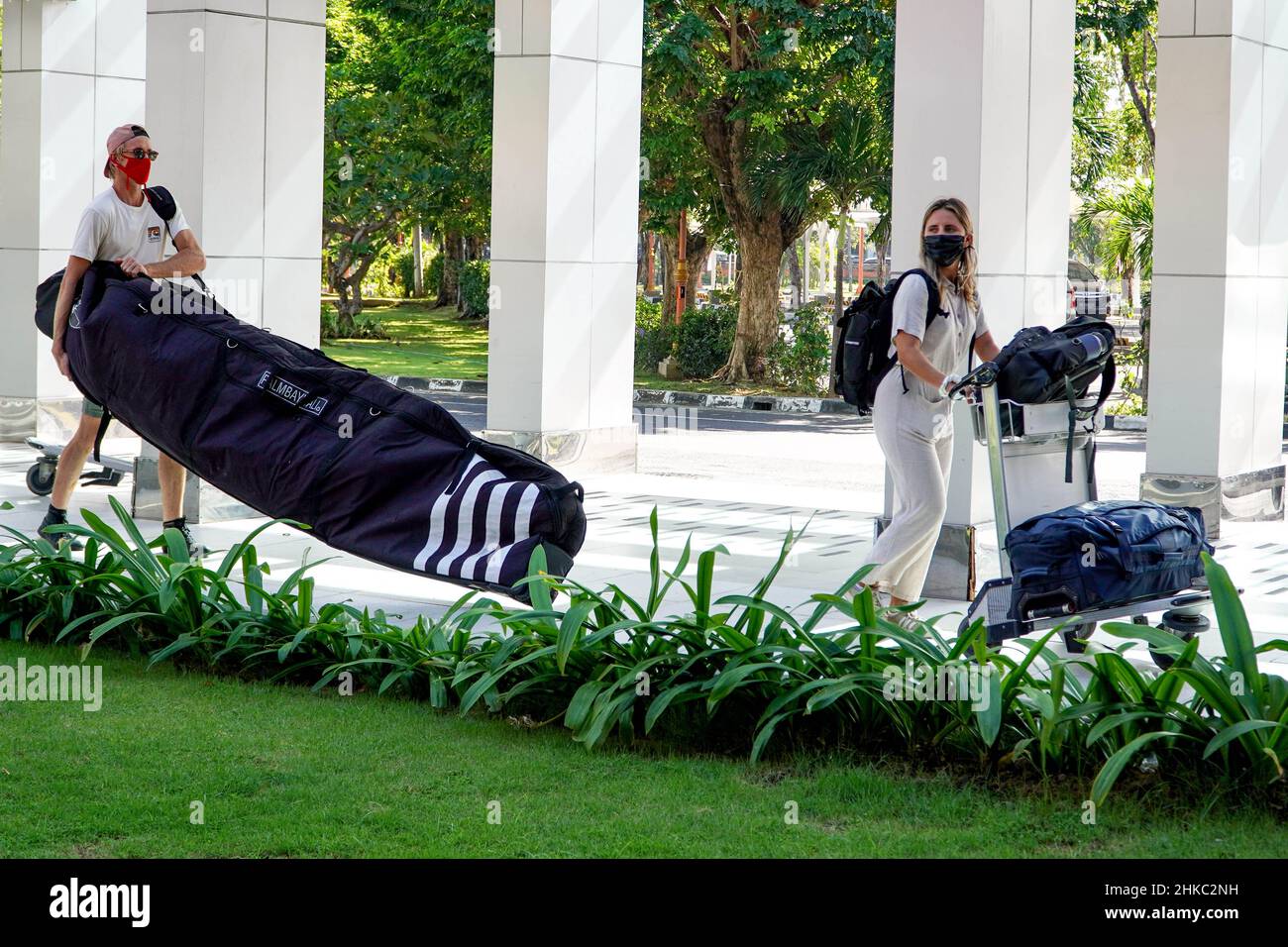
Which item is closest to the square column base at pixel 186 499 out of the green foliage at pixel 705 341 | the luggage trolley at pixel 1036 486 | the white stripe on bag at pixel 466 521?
the white stripe on bag at pixel 466 521

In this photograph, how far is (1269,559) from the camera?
9.95 meters

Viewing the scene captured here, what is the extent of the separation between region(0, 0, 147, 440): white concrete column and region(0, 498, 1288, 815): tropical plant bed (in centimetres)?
829

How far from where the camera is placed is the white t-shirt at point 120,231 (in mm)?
8398

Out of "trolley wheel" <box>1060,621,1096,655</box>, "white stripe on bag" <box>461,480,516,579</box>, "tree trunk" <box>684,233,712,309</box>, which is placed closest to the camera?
"white stripe on bag" <box>461,480,516,579</box>

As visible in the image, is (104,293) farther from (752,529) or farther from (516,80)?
(516,80)

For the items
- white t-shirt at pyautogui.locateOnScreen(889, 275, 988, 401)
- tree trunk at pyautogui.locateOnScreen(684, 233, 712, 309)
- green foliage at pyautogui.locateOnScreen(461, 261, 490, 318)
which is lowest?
white t-shirt at pyautogui.locateOnScreen(889, 275, 988, 401)

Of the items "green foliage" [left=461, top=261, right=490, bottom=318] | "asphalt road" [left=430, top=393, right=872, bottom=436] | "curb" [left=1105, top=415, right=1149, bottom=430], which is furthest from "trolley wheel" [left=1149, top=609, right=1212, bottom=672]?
"green foliage" [left=461, top=261, right=490, bottom=318]

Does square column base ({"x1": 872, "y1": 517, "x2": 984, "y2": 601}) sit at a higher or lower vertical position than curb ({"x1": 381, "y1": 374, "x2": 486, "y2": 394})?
lower

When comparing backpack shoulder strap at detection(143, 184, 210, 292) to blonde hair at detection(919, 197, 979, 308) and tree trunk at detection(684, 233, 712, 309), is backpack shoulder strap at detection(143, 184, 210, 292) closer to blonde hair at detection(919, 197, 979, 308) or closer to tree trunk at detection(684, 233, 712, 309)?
blonde hair at detection(919, 197, 979, 308)

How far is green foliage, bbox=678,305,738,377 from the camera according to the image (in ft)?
87.0

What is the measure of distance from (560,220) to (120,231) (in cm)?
494

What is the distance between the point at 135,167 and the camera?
8.62 m

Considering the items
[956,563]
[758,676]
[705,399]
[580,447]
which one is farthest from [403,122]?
[758,676]
